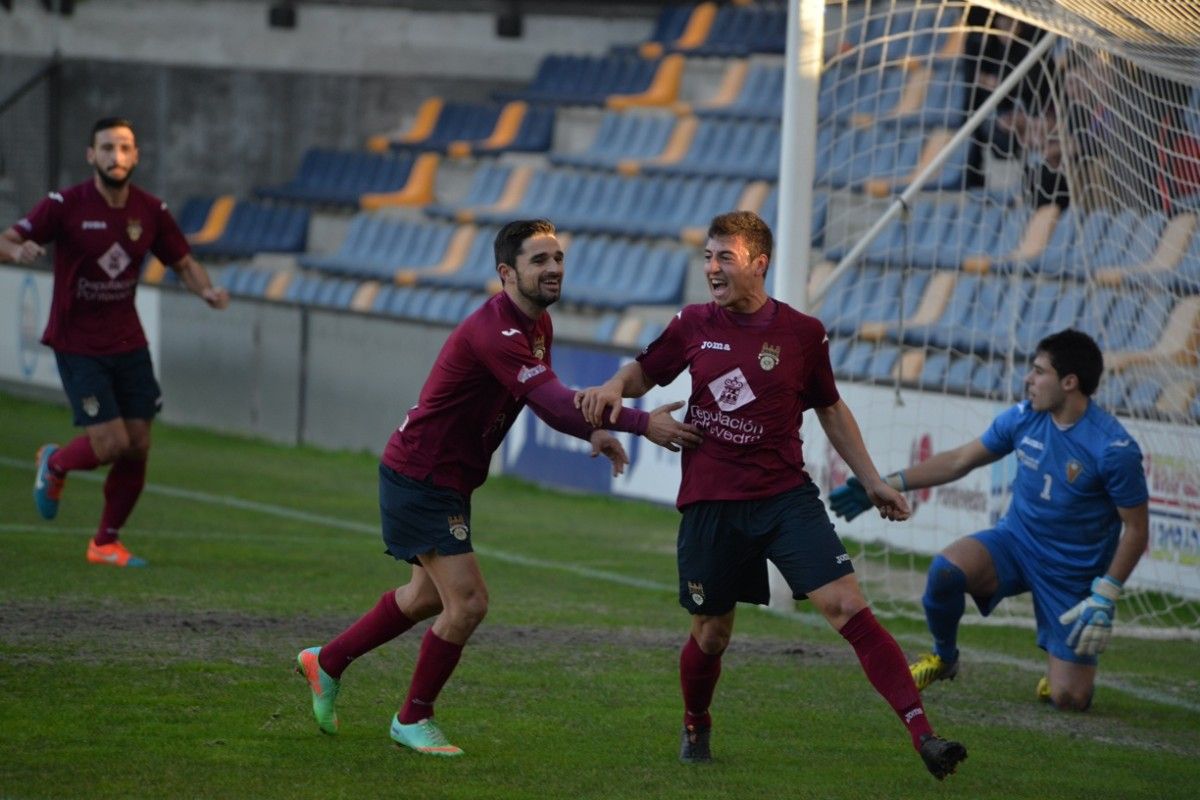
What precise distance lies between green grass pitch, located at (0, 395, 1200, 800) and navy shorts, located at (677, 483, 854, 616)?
1.97ft

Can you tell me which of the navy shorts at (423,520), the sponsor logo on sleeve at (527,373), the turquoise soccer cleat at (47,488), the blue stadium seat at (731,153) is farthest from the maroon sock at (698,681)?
the blue stadium seat at (731,153)

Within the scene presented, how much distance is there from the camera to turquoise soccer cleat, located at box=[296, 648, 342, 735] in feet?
20.1

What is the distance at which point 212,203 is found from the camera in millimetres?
22031

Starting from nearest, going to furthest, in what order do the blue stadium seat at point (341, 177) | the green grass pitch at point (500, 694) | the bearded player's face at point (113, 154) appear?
the green grass pitch at point (500, 694)
the bearded player's face at point (113, 154)
the blue stadium seat at point (341, 177)

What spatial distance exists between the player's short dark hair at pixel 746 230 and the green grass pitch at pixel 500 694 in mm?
1726

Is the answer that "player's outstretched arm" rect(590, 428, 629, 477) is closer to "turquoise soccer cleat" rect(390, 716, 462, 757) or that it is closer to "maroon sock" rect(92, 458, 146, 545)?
"turquoise soccer cleat" rect(390, 716, 462, 757)

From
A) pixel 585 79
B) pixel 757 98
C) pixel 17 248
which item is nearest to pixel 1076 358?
pixel 17 248

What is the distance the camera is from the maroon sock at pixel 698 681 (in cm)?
605

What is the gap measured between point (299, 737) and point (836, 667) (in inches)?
110

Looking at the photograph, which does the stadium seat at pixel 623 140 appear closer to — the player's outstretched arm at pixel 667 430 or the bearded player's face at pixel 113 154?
the bearded player's face at pixel 113 154

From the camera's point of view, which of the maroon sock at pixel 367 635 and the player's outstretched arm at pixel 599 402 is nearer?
the player's outstretched arm at pixel 599 402

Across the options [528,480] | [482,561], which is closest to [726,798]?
[482,561]

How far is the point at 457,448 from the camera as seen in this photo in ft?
19.8

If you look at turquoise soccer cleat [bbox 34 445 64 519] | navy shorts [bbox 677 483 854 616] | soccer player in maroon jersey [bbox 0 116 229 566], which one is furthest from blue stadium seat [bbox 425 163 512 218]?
navy shorts [bbox 677 483 854 616]
